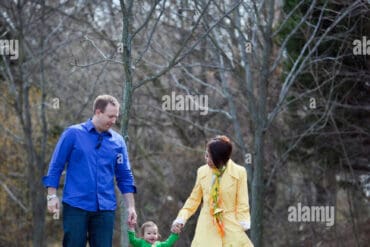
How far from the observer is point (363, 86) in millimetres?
14602

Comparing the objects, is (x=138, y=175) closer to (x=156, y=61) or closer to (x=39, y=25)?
(x=156, y=61)

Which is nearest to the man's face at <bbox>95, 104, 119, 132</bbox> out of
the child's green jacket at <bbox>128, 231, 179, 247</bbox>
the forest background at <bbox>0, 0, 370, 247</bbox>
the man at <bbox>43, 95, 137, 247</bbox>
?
the man at <bbox>43, 95, 137, 247</bbox>

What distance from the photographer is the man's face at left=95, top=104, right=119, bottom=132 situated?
711cm

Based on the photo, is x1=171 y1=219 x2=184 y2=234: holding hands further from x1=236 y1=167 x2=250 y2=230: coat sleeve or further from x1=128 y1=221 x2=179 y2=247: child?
x1=236 y1=167 x2=250 y2=230: coat sleeve

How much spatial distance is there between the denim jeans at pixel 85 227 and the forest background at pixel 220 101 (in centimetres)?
525

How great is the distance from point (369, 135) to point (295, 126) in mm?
1777

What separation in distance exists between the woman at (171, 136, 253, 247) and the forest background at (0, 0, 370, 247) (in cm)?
490

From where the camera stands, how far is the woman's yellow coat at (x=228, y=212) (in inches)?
292

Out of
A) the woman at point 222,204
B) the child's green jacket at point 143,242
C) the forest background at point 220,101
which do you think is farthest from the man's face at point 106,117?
the forest background at point 220,101

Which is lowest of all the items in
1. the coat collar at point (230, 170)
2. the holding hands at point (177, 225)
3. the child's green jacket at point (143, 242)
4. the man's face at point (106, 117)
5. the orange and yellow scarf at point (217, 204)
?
the child's green jacket at point (143, 242)

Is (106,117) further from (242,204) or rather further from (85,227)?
(242,204)

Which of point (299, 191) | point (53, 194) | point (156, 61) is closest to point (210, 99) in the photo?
point (156, 61)

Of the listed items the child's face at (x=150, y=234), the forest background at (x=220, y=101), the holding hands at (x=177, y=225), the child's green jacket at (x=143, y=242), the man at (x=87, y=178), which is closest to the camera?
the man at (x=87, y=178)

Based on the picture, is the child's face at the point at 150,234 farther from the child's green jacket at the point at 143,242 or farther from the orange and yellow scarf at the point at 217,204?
the orange and yellow scarf at the point at 217,204
